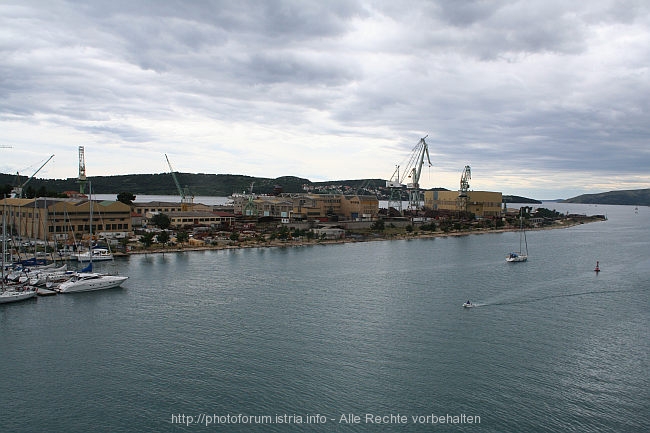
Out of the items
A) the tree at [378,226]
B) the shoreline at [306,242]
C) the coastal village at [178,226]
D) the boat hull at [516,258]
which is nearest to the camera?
the coastal village at [178,226]

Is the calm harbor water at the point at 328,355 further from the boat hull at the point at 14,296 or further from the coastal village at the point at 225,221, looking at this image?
the coastal village at the point at 225,221

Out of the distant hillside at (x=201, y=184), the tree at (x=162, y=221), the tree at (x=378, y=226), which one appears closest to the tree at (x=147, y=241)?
the tree at (x=162, y=221)

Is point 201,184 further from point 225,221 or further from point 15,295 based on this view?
point 15,295

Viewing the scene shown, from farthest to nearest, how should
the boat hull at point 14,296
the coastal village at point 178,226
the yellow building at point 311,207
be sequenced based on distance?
the yellow building at point 311,207 → the coastal village at point 178,226 → the boat hull at point 14,296

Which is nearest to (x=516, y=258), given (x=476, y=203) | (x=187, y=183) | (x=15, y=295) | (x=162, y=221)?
(x=15, y=295)

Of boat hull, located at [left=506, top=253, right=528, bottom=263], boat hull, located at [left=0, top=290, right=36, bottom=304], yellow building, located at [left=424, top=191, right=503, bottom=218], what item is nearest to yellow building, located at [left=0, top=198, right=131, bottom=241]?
boat hull, located at [left=0, top=290, right=36, bottom=304]

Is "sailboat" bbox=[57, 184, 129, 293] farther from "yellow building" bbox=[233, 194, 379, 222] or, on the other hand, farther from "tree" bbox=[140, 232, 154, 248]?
"yellow building" bbox=[233, 194, 379, 222]

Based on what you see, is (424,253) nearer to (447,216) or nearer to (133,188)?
(447,216)
